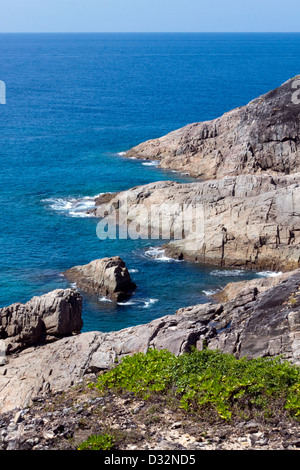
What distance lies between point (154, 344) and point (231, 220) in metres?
32.2

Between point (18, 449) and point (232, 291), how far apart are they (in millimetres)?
33206

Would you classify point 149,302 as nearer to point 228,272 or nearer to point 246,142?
point 228,272

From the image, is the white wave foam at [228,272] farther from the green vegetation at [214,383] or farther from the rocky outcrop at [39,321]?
the green vegetation at [214,383]

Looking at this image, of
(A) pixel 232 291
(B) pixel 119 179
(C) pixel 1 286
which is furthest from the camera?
(B) pixel 119 179

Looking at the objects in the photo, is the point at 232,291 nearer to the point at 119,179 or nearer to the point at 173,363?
the point at 173,363

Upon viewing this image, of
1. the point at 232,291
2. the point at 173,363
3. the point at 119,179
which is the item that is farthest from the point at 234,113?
the point at 173,363

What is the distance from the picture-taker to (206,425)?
73.4ft

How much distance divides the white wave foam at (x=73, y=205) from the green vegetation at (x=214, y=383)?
5236 centimetres

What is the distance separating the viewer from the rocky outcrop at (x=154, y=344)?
3312cm

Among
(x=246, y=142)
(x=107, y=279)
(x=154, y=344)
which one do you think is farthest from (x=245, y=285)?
(x=246, y=142)

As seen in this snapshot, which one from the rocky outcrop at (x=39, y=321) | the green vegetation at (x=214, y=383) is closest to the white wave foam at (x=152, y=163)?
the rocky outcrop at (x=39, y=321)

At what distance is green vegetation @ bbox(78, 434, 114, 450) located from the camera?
2106 centimetres

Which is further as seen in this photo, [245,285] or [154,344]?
[245,285]

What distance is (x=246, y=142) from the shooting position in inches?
3462
